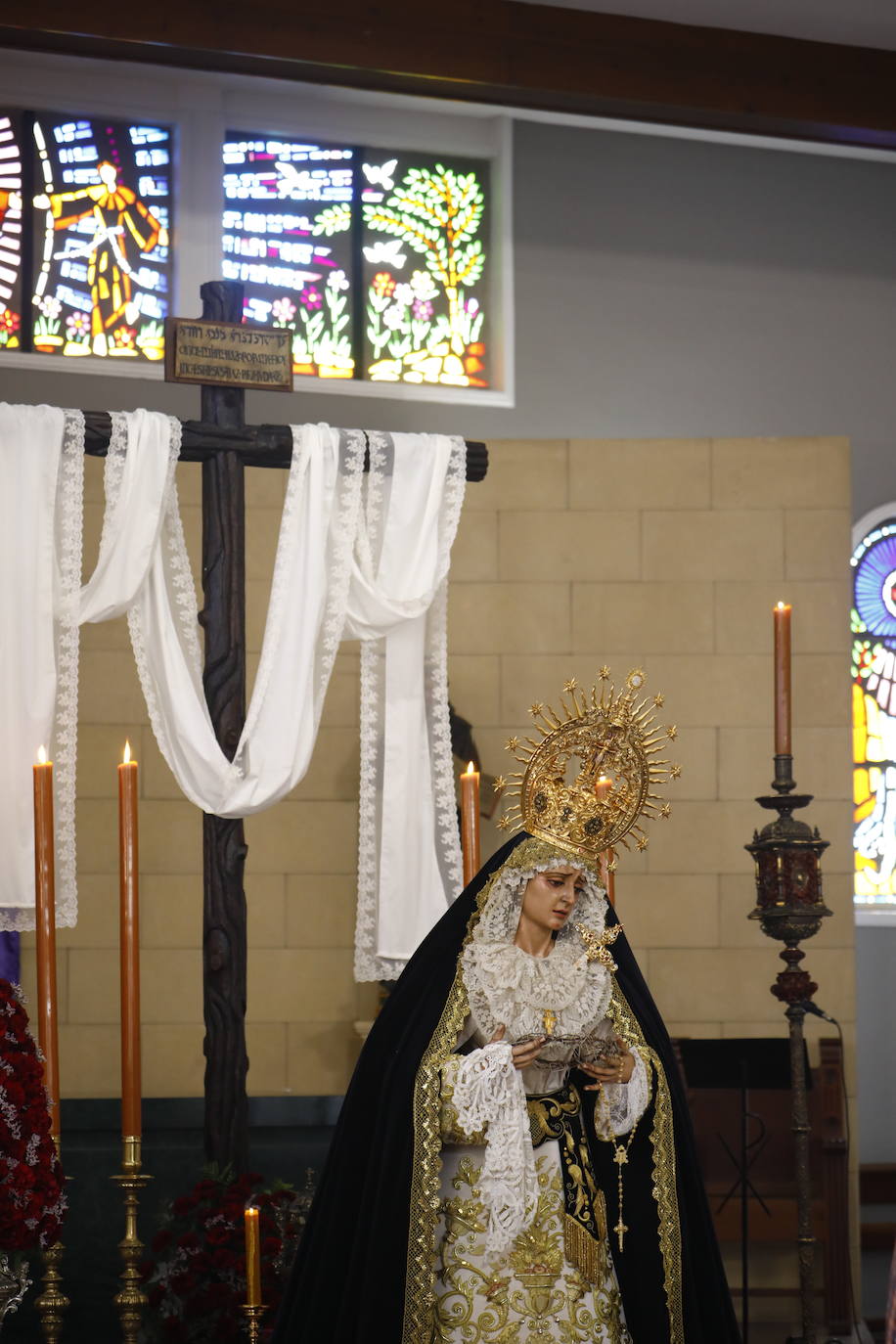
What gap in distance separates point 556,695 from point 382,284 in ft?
7.02

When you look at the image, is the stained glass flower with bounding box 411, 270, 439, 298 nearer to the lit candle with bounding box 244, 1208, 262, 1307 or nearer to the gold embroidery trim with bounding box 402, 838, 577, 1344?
the gold embroidery trim with bounding box 402, 838, 577, 1344

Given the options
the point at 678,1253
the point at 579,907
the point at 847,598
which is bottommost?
the point at 678,1253

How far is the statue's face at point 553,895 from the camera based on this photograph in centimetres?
337

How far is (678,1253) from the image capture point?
3.31 meters

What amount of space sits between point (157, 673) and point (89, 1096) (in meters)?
2.53

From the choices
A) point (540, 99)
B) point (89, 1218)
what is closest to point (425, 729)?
point (89, 1218)

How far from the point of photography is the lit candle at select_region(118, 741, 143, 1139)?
10.3 feet

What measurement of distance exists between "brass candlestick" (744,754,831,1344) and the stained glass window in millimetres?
4052

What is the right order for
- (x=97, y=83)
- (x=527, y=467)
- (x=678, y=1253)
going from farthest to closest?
(x=97, y=83) < (x=527, y=467) < (x=678, y=1253)

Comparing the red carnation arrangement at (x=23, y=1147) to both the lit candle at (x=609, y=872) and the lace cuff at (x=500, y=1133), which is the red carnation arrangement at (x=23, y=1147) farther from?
the lit candle at (x=609, y=872)

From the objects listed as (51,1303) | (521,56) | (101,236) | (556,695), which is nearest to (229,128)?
(101,236)

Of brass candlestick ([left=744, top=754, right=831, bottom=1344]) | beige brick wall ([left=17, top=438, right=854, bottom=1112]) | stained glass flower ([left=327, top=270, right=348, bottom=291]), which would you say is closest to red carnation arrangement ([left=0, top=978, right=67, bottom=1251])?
brass candlestick ([left=744, top=754, right=831, bottom=1344])

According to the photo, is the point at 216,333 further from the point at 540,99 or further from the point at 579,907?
the point at 540,99

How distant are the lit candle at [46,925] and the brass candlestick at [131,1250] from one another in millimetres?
171
